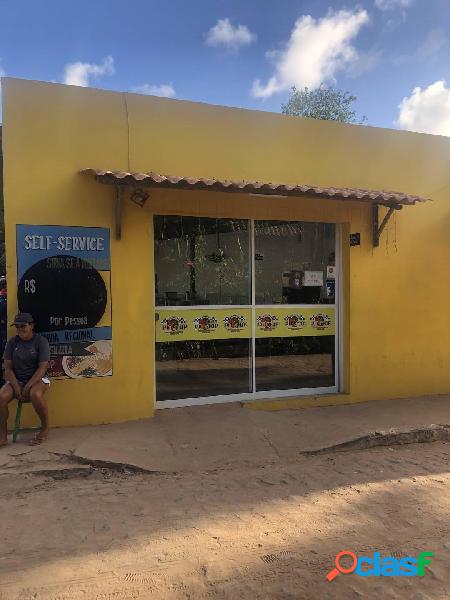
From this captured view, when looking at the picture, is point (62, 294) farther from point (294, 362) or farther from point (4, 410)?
point (294, 362)

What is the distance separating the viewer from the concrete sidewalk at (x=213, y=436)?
424cm

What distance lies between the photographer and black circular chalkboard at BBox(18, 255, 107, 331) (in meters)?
4.85

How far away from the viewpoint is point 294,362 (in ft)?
20.4

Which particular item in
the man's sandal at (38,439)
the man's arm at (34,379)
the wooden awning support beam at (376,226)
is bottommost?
the man's sandal at (38,439)

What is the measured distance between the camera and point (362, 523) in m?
3.32

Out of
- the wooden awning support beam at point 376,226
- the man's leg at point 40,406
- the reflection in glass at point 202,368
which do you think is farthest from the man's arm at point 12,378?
the wooden awning support beam at point 376,226

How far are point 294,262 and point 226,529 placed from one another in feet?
12.3

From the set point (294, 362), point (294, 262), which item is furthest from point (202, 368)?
point (294, 262)

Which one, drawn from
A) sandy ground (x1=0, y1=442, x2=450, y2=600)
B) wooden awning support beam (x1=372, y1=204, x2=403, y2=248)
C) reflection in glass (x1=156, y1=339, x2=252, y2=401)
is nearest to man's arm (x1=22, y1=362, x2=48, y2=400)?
sandy ground (x1=0, y1=442, x2=450, y2=600)

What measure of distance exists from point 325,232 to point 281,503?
146 inches

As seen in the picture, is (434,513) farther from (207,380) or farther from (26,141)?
(26,141)

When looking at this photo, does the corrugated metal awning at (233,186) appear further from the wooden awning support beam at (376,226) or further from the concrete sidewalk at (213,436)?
the concrete sidewalk at (213,436)

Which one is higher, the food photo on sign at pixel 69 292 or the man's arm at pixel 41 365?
the food photo on sign at pixel 69 292

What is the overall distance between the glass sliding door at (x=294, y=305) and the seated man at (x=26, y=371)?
2595 mm
